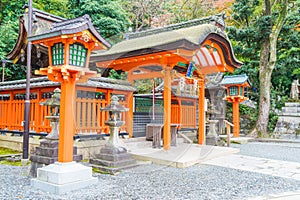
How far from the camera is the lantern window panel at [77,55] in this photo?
4.12 m

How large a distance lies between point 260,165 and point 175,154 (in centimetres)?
206

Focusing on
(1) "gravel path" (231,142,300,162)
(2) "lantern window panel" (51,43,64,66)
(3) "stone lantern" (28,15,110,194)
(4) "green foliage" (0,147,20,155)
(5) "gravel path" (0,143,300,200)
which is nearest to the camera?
(5) "gravel path" (0,143,300,200)

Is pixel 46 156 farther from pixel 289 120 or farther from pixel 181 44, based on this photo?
pixel 289 120

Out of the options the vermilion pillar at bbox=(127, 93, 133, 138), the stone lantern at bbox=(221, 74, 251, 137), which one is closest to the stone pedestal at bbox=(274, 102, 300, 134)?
the stone lantern at bbox=(221, 74, 251, 137)

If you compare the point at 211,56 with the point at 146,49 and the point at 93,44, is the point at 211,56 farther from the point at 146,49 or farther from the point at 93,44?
the point at 93,44

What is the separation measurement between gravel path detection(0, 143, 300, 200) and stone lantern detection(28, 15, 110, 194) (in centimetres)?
22

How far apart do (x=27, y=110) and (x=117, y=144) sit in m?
2.35

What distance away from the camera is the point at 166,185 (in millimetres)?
4340

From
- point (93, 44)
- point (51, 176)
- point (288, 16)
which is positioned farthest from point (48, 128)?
point (288, 16)

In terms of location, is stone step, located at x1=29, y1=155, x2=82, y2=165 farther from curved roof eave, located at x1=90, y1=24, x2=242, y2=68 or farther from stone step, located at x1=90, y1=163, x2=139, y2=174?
curved roof eave, located at x1=90, y1=24, x2=242, y2=68

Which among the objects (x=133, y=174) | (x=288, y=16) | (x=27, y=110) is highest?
(x=288, y=16)

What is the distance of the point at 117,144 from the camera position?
17.8ft

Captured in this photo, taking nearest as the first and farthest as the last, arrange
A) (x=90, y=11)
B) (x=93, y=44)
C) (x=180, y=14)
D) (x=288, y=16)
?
(x=93, y=44), (x=288, y=16), (x=90, y=11), (x=180, y=14)

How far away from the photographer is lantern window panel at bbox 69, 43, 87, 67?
4.12m
